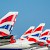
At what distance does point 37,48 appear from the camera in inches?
1764

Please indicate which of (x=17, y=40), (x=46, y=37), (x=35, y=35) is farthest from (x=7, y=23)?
(x=46, y=37)

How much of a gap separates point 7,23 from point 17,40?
20261 millimetres

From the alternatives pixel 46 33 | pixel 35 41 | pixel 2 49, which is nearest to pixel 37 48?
pixel 35 41

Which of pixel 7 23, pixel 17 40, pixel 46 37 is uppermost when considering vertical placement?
pixel 46 37

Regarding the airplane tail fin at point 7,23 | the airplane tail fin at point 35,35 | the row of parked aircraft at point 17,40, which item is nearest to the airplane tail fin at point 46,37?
the row of parked aircraft at point 17,40

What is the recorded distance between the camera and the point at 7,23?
24.9 m

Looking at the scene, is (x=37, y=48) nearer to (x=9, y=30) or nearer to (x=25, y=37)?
(x=25, y=37)

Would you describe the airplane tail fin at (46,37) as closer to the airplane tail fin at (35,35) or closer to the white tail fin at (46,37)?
the white tail fin at (46,37)

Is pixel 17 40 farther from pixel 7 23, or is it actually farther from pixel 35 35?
pixel 7 23

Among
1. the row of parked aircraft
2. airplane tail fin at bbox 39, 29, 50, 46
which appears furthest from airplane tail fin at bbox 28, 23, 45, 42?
airplane tail fin at bbox 39, 29, 50, 46

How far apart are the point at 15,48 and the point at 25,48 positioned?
5.42ft

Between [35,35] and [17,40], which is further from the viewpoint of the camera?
[17,40]

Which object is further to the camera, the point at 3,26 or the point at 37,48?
the point at 37,48

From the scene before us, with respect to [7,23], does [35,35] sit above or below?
above
